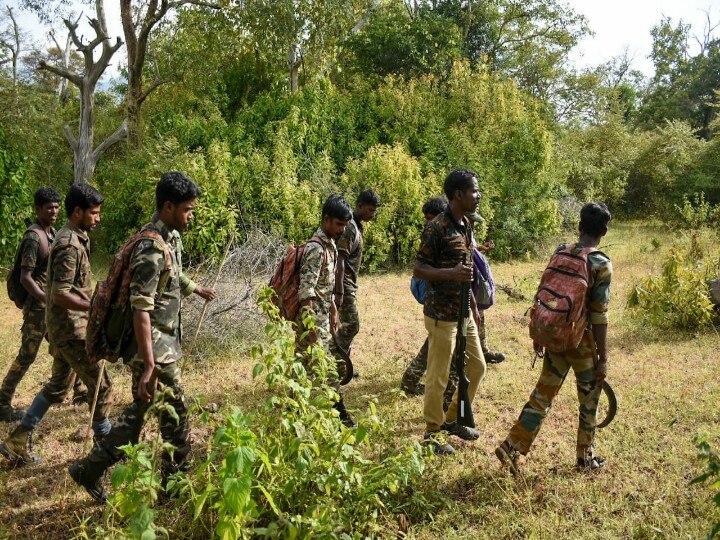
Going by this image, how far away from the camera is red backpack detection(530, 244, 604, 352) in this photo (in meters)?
3.35

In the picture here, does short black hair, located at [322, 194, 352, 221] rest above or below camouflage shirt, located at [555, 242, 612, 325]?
above

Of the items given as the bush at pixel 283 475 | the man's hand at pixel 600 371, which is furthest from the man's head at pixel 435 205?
the bush at pixel 283 475

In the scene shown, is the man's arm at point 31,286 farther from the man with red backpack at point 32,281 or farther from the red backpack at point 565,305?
the red backpack at point 565,305

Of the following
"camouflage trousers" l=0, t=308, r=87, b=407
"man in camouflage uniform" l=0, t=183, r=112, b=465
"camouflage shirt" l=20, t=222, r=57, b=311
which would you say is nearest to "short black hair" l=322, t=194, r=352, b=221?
"man in camouflage uniform" l=0, t=183, r=112, b=465

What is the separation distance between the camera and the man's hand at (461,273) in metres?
3.55

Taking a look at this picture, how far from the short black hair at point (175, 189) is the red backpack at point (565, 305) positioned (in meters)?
2.24

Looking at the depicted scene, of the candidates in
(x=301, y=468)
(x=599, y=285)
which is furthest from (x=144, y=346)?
(x=599, y=285)

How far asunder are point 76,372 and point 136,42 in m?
11.2

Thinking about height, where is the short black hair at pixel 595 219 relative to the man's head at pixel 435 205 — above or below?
below

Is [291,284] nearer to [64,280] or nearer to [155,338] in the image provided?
[155,338]

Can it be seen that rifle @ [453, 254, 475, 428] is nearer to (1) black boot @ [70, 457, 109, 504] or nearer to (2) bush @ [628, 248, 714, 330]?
(1) black boot @ [70, 457, 109, 504]

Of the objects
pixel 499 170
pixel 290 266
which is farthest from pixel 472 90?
pixel 290 266

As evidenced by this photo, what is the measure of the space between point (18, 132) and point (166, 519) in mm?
9764

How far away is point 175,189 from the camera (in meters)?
2.99
